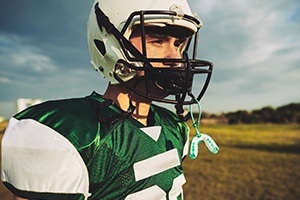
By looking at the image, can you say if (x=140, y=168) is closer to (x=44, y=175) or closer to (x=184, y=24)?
(x=44, y=175)

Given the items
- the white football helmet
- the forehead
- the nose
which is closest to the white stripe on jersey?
the white football helmet

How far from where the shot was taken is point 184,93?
1.58 metres

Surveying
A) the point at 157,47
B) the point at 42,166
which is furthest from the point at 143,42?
the point at 42,166

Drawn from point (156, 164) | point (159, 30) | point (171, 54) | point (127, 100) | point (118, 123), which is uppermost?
point (159, 30)

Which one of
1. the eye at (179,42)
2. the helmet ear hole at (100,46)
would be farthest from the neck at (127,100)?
the eye at (179,42)

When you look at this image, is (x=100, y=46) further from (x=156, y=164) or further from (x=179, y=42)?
(x=156, y=164)

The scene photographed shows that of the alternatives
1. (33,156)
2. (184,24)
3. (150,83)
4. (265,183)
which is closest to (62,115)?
(33,156)

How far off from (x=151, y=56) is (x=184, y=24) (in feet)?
0.77

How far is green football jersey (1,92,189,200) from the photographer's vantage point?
127 cm

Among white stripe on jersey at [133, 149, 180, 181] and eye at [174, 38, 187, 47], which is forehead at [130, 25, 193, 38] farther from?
white stripe on jersey at [133, 149, 180, 181]

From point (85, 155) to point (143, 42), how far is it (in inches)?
20.5

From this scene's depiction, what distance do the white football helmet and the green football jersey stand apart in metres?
0.18

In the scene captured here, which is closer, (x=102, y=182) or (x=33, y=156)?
(x=33, y=156)

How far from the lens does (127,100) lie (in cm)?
162
